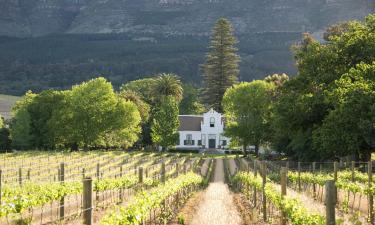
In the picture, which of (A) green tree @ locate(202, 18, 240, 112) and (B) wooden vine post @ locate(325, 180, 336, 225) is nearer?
(B) wooden vine post @ locate(325, 180, 336, 225)

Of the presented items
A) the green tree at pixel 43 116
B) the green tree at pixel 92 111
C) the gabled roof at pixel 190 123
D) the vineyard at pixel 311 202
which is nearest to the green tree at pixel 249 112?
the green tree at pixel 92 111

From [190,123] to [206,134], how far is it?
145 inches

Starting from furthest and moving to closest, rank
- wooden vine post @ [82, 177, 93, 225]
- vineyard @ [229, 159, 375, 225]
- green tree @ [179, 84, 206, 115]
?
1. green tree @ [179, 84, 206, 115]
2. vineyard @ [229, 159, 375, 225]
3. wooden vine post @ [82, 177, 93, 225]

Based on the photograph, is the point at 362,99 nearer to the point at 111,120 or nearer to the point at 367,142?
Result: the point at 367,142

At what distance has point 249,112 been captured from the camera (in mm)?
74125

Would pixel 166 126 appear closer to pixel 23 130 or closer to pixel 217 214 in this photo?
pixel 23 130

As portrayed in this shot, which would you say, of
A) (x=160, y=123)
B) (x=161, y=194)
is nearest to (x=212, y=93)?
(x=160, y=123)

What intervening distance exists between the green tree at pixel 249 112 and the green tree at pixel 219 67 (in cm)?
2486

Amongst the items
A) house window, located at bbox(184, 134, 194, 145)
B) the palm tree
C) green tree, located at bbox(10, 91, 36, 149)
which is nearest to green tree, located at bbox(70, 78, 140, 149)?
green tree, located at bbox(10, 91, 36, 149)

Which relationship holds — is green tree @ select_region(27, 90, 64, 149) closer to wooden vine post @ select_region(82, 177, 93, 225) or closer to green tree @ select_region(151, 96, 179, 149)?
green tree @ select_region(151, 96, 179, 149)

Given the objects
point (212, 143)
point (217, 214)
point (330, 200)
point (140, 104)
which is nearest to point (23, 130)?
point (140, 104)

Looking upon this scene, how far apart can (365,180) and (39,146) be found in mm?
60955

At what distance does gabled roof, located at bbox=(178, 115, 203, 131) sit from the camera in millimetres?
93562

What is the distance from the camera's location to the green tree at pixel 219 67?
4055 inches
